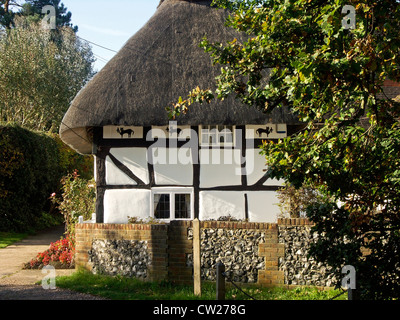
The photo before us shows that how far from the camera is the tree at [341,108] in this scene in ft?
14.0

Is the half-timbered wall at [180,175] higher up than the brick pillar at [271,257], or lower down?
higher up

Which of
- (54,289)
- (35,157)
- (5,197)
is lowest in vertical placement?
(54,289)

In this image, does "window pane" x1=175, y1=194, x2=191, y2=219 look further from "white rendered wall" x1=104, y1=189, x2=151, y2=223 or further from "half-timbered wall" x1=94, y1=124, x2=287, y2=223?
"white rendered wall" x1=104, y1=189, x2=151, y2=223

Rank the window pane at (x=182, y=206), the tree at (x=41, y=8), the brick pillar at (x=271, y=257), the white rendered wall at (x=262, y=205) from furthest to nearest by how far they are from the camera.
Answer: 1. the tree at (x=41, y=8)
2. the window pane at (x=182, y=206)
3. the white rendered wall at (x=262, y=205)
4. the brick pillar at (x=271, y=257)

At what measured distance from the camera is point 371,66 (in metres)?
4.17

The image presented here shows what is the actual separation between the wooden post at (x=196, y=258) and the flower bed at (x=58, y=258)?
11.9ft

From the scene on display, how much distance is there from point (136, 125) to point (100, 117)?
750 mm

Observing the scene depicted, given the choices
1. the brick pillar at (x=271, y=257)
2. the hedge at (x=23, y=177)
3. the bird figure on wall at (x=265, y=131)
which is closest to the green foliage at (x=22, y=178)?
the hedge at (x=23, y=177)

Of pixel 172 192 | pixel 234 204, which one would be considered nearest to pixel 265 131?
pixel 234 204

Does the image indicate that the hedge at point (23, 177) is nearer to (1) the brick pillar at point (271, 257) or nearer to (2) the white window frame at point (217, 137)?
(2) the white window frame at point (217, 137)

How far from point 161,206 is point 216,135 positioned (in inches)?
74.8
